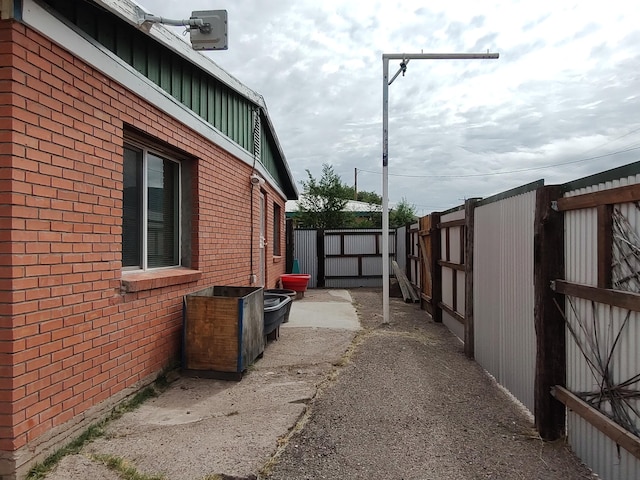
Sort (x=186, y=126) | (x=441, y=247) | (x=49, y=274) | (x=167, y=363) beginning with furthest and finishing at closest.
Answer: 1. (x=441, y=247)
2. (x=186, y=126)
3. (x=167, y=363)
4. (x=49, y=274)

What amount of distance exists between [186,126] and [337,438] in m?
3.79

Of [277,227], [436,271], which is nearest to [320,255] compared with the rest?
[277,227]

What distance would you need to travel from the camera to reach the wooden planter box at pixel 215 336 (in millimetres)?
4918

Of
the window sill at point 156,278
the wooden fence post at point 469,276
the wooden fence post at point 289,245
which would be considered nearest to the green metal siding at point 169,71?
the window sill at point 156,278

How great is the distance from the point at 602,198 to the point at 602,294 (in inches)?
23.6

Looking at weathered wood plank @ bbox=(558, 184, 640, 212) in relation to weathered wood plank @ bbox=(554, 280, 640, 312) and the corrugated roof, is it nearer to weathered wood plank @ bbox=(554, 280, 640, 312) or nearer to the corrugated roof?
weathered wood plank @ bbox=(554, 280, 640, 312)

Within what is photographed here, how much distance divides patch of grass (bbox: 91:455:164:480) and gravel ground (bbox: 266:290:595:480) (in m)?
0.81

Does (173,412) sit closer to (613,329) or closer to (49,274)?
(49,274)

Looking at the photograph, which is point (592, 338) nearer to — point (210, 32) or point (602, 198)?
point (602, 198)

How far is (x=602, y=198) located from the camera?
2898 millimetres

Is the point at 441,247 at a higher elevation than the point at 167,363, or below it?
higher

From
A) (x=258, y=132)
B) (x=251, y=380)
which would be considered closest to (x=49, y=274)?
(x=251, y=380)

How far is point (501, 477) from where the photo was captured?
304cm

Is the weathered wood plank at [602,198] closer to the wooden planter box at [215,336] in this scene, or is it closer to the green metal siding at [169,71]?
the wooden planter box at [215,336]
